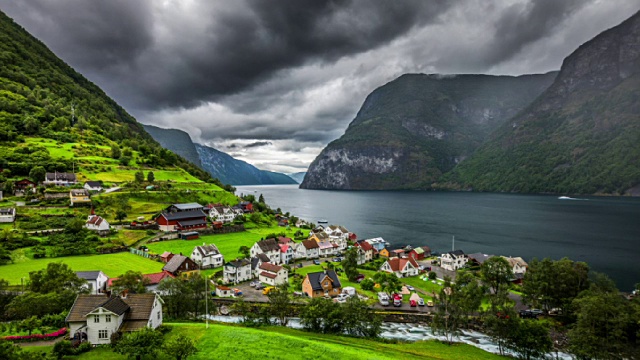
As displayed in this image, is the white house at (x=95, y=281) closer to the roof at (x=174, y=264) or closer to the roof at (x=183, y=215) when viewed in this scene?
the roof at (x=174, y=264)

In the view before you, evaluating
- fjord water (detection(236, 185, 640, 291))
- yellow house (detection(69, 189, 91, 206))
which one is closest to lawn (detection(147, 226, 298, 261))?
yellow house (detection(69, 189, 91, 206))

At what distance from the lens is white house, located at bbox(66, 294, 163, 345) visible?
25453mm

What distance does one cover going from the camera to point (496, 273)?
54531 mm

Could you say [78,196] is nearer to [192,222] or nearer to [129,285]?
[192,222]

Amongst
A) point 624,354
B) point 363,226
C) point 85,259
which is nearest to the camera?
point 624,354

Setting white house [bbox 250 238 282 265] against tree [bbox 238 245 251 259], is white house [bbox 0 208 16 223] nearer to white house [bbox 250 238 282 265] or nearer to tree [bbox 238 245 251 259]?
tree [bbox 238 245 251 259]

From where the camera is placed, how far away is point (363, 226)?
5221 inches

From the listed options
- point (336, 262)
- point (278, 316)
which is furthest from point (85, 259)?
point (336, 262)

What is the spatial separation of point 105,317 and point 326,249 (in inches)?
2349

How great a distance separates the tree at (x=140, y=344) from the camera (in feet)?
72.6

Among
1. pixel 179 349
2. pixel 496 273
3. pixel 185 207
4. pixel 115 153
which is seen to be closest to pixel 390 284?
pixel 496 273

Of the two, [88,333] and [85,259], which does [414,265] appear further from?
[85,259]

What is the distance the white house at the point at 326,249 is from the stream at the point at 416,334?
36774 mm

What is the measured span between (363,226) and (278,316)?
94.3 m
